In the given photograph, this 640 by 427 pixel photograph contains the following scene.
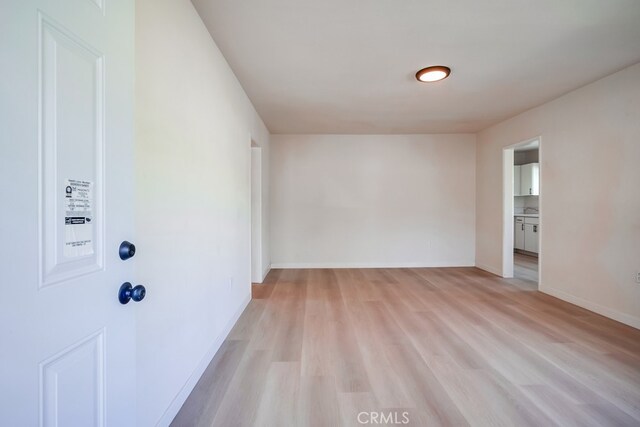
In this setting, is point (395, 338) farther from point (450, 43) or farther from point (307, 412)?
point (450, 43)

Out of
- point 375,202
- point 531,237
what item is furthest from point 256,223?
point 531,237

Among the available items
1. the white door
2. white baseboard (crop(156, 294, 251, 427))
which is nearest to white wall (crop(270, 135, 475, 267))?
white baseboard (crop(156, 294, 251, 427))

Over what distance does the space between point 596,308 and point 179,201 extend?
4.32 metres

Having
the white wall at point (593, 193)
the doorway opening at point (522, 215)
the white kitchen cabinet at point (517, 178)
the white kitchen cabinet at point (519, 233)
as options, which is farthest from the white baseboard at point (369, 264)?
the white kitchen cabinet at point (517, 178)

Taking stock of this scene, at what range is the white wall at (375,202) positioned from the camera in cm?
530

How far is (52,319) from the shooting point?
0.66 m

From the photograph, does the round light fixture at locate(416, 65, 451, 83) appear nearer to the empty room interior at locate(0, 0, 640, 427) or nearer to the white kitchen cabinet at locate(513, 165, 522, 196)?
the empty room interior at locate(0, 0, 640, 427)

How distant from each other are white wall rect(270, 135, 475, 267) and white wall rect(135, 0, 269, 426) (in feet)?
8.72

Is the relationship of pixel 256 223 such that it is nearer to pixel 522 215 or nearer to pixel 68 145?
pixel 68 145

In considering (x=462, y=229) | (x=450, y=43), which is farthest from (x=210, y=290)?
(x=462, y=229)

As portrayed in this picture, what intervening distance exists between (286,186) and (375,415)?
4168 mm

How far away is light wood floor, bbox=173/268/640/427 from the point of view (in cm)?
162

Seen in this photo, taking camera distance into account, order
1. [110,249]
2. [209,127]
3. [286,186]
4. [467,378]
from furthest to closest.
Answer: [286,186]
[209,127]
[467,378]
[110,249]

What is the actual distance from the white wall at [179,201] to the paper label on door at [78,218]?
1.02 ft
